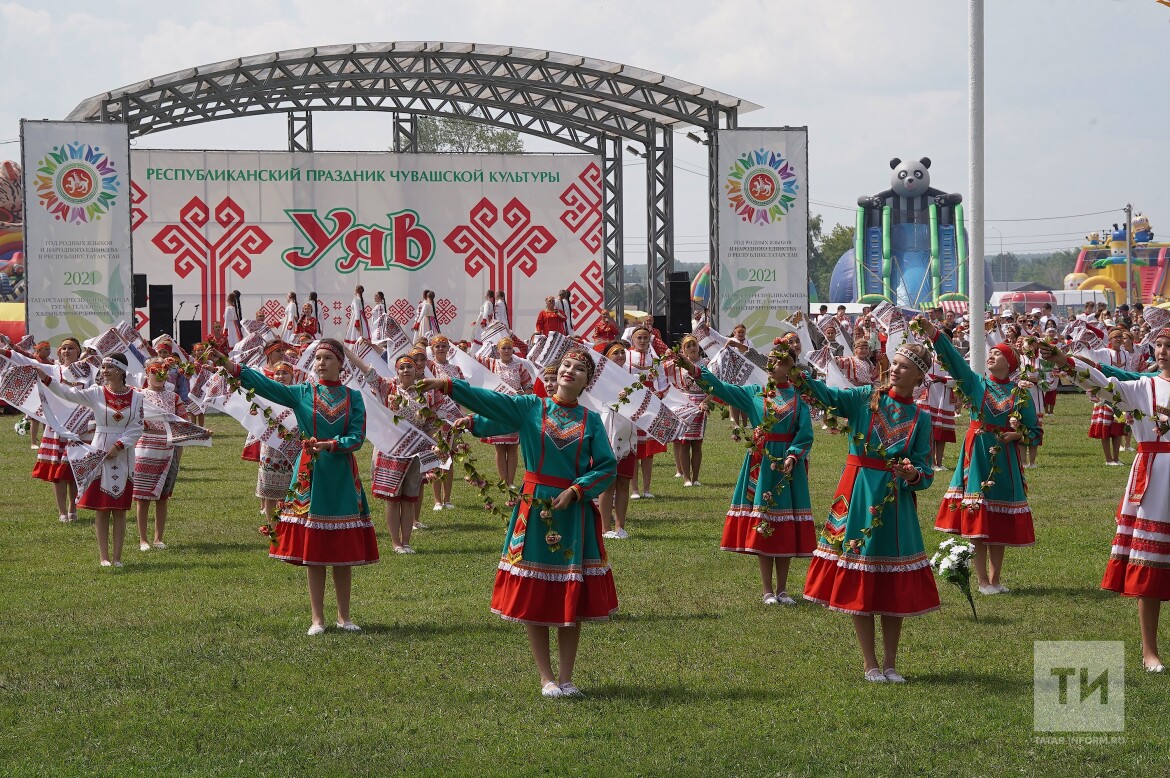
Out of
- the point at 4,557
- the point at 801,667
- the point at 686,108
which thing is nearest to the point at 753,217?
the point at 686,108

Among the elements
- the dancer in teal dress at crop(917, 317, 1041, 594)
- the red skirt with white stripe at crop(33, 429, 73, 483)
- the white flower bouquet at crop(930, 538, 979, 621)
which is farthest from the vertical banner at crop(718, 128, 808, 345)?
the white flower bouquet at crop(930, 538, 979, 621)

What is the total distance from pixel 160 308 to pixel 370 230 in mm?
5571

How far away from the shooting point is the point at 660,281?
3170 cm

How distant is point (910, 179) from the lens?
59844mm

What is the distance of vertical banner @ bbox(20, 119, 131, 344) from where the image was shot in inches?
1024

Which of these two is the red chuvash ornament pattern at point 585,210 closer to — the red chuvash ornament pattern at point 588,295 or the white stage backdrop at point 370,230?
the white stage backdrop at point 370,230

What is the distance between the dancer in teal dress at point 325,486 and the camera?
8.10 metres

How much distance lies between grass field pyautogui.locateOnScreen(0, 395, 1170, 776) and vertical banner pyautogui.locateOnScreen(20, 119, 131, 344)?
15525mm

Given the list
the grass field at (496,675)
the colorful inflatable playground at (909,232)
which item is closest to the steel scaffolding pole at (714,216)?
the grass field at (496,675)

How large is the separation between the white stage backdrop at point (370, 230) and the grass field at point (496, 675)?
68.1ft

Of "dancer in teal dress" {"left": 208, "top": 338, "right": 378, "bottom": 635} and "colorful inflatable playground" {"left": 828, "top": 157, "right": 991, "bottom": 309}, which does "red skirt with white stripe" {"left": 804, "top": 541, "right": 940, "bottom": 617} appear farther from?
"colorful inflatable playground" {"left": 828, "top": 157, "right": 991, "bottom": 309}

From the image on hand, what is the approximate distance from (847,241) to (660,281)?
86794mm
